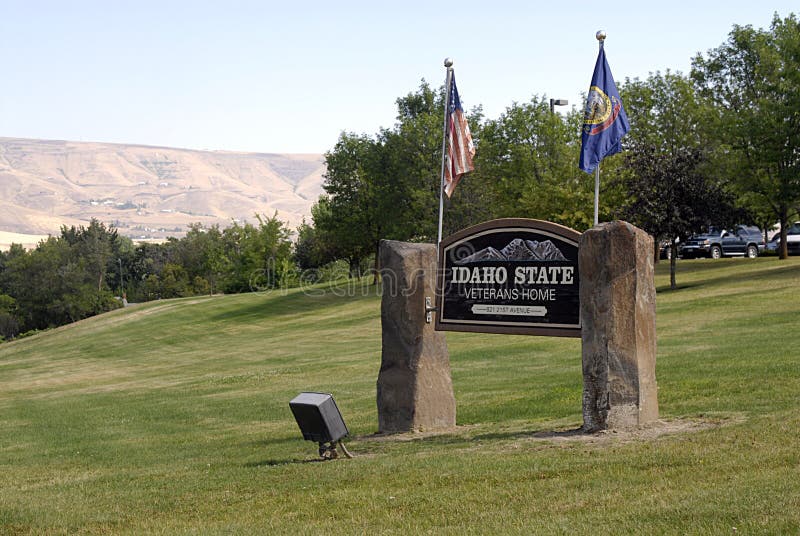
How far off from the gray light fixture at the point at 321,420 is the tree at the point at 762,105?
113 ft

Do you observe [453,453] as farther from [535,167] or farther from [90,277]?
[90,277]

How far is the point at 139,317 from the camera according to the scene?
5906 centimetres

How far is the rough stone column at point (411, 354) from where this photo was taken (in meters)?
12.7

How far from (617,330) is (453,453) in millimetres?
2402

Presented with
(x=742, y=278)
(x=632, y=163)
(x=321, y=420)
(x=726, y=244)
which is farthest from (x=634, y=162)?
(x=321, y=420)

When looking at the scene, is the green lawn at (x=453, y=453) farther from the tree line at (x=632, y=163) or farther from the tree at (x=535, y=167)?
the tree at (x=535, y=167)

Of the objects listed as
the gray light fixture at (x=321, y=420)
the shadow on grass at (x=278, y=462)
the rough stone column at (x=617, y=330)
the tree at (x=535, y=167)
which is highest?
the tree at (x=535, y=167)

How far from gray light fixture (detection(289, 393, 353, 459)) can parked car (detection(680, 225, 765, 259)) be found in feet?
150

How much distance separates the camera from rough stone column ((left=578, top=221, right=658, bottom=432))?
10.4 meters

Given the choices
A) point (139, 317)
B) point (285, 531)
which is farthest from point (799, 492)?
point (139, 317)

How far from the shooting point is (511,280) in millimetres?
12211

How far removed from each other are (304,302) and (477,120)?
16.7 m

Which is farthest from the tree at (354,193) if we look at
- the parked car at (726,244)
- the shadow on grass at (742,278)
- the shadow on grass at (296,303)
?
the shadow on grass at (742,278)

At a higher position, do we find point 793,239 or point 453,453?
point 793,239
